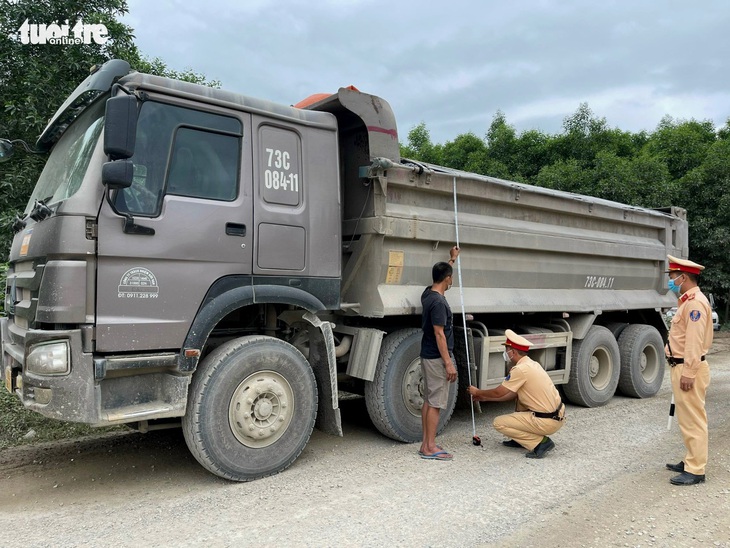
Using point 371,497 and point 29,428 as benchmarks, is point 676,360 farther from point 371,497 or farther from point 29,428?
point 29,428

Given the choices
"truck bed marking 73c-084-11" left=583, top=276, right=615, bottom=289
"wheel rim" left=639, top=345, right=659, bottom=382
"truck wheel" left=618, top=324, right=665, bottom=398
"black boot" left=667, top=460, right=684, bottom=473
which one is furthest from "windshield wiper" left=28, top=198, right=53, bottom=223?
"wheel rim" left=639, top=345, right=659, bottom=382

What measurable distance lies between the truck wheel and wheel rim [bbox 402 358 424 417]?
362 centimetres

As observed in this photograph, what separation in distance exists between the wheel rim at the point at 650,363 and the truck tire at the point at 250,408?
17.8 feet

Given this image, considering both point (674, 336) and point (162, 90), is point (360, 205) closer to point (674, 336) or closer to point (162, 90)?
point (162, 90)

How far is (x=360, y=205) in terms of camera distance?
502 centimetres

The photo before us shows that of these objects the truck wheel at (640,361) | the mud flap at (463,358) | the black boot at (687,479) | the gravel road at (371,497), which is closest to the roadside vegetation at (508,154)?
the gravel road at (371,497)

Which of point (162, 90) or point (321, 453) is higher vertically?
point (162, 90)

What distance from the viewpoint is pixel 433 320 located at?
4.71 metres

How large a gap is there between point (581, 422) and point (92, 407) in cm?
481

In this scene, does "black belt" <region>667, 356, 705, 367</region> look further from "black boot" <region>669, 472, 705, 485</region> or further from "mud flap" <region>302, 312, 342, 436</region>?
"mud flap" <region>302, 312, 342, 436</region>

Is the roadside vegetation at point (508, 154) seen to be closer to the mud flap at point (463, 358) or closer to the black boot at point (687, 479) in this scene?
the mud flap at point (463, 358)

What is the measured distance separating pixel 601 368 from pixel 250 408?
194 inches

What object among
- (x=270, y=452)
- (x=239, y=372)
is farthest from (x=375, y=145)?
(x=270, y=452)

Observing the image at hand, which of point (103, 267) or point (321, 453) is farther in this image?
point (321, 453)
